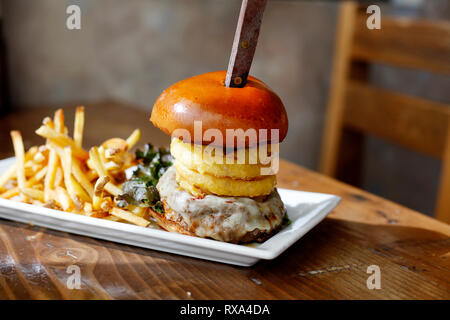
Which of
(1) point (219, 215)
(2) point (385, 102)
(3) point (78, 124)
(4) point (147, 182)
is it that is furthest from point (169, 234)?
(2) point (385, 102)

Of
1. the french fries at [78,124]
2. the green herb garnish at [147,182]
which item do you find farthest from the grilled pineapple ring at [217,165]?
the french fries at [78,124]

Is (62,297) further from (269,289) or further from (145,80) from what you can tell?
(145,80)

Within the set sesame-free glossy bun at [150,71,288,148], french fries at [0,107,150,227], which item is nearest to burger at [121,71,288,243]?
sesame-free glossy bun at [150,71,288,148]

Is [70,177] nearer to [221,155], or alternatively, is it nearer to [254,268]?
[221,155]

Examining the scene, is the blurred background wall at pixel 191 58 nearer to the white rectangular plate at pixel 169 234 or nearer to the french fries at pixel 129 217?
the white rectangular plate at pixel 169 234

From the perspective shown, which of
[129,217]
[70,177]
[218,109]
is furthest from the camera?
[70,177]
